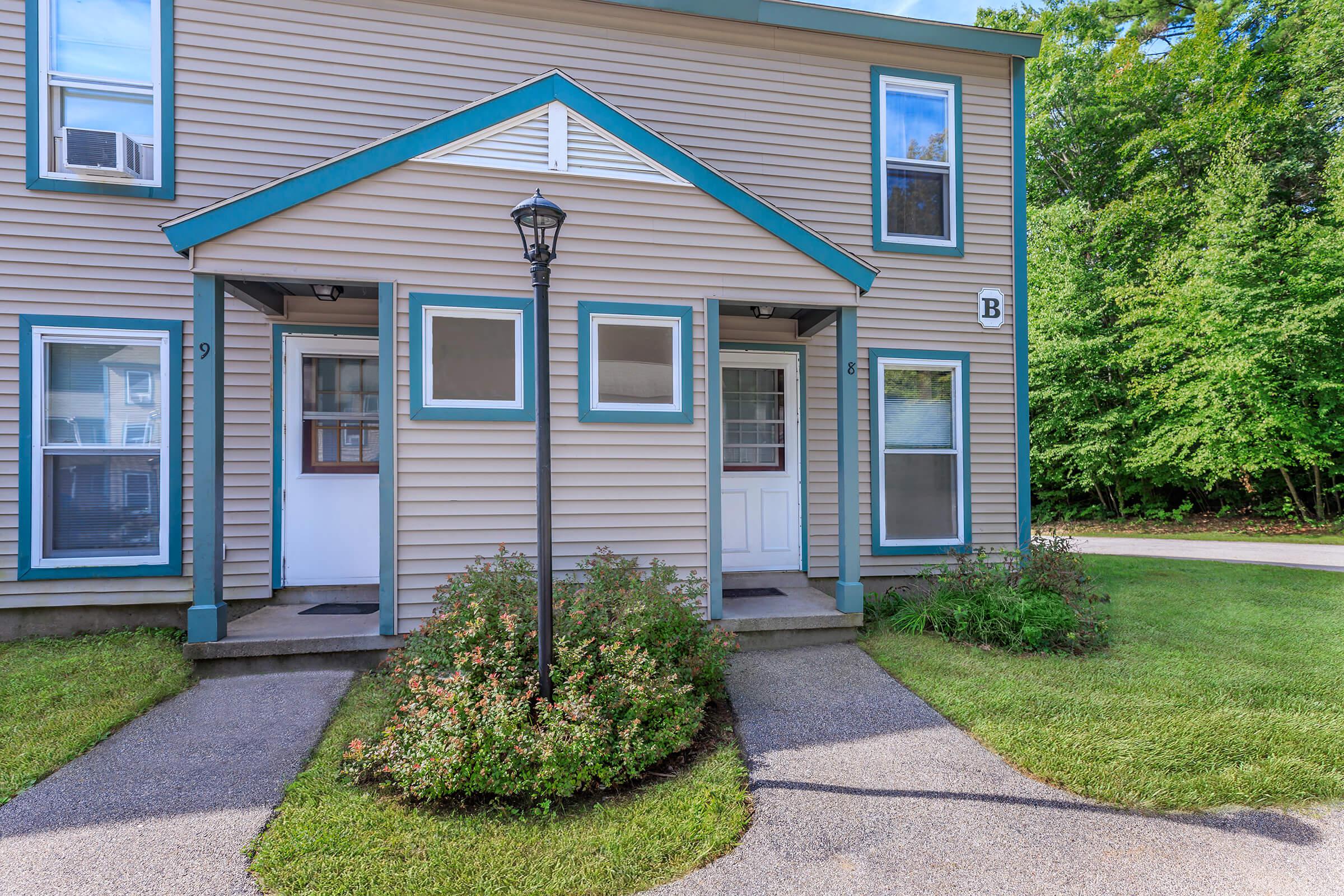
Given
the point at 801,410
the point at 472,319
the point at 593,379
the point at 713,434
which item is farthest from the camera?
the point at 801,410

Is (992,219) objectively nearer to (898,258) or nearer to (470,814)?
(898,258)

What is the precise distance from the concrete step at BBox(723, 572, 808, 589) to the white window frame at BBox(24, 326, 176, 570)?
4.77 meters

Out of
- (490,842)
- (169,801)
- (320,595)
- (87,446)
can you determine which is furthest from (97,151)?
(490,842)

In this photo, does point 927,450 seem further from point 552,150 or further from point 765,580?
point 552,150

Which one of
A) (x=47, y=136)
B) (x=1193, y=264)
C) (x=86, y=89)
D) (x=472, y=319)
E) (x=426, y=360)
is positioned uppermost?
(x=1193, y=264)

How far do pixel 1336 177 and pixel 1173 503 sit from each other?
7.36 metres

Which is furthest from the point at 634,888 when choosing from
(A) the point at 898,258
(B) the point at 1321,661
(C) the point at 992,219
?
(C) the point at 992,219

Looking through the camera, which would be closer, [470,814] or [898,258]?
[470,814]

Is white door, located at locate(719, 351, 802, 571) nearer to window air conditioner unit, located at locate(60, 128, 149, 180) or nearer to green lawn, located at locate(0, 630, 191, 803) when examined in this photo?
green lawn, located at locate(0, 630, 191, 803)

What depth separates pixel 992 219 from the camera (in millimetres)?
6574

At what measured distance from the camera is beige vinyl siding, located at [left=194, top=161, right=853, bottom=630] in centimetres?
438

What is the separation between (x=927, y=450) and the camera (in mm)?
6340

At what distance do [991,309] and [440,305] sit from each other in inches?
212

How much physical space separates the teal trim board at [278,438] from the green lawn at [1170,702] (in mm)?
4935
